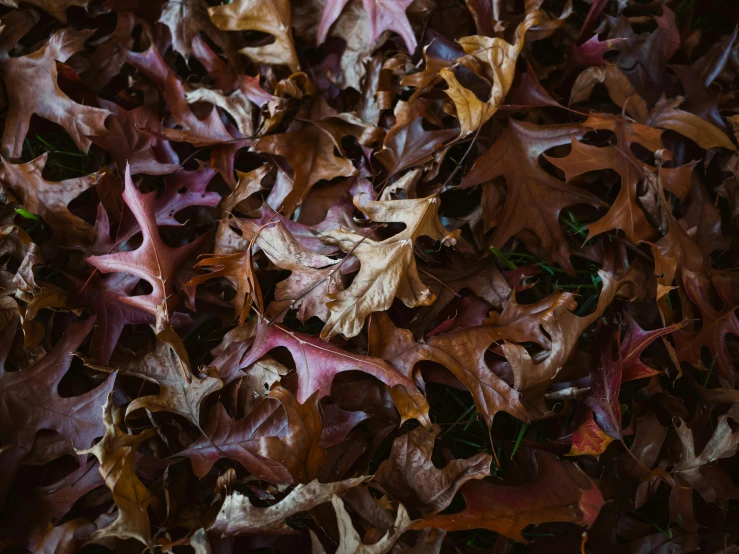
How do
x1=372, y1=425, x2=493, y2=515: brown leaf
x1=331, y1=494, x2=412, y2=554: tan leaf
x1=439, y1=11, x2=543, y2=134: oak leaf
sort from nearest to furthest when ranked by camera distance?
1. x1=331, y1=494, x2=412, y2=554: tan leaf
2. x1=372, y1=425, x2=493, y2=515: brown leaf
3. x1=439, y1=11, x2=543, y2=134: oak leaf

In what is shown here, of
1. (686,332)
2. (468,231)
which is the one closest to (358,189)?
(468,231)

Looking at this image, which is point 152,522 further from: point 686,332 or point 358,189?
point 686,332

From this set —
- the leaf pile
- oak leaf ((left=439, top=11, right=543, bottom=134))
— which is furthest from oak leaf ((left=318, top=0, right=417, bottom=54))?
oak leaf ((left=439, top=11, right=543, bottom=134))

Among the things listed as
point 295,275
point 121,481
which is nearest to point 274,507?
point 121,481

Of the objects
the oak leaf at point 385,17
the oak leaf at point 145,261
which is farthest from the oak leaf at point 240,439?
the oak leaf at point 385,17

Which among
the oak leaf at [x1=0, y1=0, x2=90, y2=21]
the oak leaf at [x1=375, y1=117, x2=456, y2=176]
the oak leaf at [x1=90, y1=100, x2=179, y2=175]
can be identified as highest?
the oak leaf at [x1=0, y1=0, x2=90, y2=21]

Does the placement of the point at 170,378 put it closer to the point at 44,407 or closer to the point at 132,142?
the point at 44,407

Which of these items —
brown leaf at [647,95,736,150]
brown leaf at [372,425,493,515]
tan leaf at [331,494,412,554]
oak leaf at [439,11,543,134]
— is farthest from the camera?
brown leaf at [647,95,736,150]

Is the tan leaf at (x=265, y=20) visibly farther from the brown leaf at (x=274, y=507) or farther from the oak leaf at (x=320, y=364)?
the brown leaf at (x=274, y=507)

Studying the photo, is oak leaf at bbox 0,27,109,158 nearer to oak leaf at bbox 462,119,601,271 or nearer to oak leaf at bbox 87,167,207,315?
oak leaf at bbox 87,167,207,315
